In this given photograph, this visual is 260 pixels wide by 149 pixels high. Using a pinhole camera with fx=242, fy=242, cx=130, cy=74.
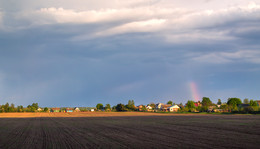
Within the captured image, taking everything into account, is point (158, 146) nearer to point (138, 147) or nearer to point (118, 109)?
point (138, 147)

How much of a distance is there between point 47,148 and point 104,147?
13.6 ft

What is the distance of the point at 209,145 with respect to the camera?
17078 mm

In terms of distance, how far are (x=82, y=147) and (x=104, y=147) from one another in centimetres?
162

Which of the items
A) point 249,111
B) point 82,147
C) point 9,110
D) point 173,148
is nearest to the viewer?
point 173,148

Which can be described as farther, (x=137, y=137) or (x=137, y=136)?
(x=137, y=136)

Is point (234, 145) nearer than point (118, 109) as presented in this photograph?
Yes

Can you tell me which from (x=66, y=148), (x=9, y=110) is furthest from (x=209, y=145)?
(x=9, y=110)

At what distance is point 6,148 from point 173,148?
12151 mm

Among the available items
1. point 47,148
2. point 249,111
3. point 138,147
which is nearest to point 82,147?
point 47,148

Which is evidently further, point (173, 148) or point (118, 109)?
point (118, 109)

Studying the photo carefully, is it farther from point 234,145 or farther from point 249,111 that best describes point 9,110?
point 234,145

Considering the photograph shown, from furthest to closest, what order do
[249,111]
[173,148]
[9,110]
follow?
1. [9,110]
2. [249,111]
3. [173,148]

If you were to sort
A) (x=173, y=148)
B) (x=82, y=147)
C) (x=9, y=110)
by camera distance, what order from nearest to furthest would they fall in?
(x=173, y=148), (x=82, y=147), (x=9, y=110)

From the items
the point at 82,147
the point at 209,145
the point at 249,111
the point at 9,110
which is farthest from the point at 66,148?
the point at 9,110
